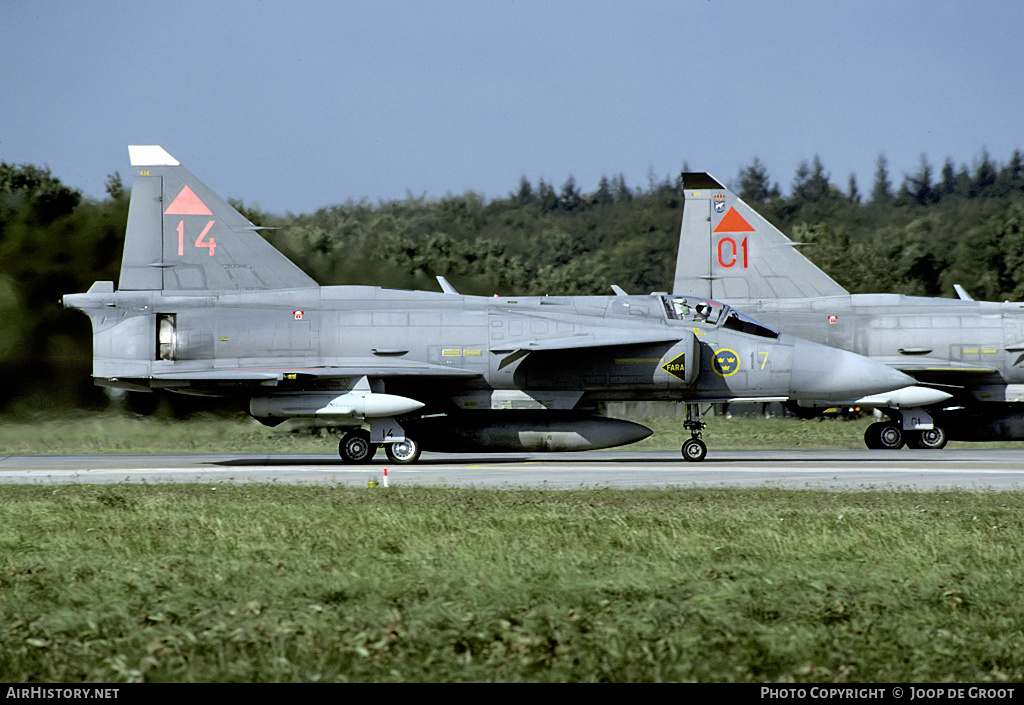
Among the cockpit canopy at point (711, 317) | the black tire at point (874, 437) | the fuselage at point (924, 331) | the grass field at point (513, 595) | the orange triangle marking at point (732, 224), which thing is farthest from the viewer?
the orange triangle marking at point (732, 224)

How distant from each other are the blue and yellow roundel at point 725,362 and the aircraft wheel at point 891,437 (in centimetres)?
652

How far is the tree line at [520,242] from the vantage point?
75.5 feet

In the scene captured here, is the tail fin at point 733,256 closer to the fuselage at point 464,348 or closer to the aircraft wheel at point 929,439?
the aircraft wheel at point 929,439

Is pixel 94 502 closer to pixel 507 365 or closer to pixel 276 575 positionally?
pixel 276 575

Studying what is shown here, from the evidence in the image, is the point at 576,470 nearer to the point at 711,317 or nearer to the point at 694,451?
the point at 694,451

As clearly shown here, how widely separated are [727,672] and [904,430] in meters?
20.1

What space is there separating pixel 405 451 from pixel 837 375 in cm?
815

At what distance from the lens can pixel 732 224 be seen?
26359 mm

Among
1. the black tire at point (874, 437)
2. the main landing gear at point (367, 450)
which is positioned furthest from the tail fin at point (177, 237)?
the black tire at point (874, 437)

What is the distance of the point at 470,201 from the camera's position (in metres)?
73.4

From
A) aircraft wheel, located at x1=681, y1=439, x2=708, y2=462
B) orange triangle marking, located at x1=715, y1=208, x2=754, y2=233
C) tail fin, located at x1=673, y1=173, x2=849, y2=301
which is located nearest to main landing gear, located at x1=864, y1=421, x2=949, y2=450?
tail fin, located at x1=673, y1=173, x2=849, y2=301

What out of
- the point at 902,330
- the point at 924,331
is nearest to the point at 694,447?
the point at 902,330

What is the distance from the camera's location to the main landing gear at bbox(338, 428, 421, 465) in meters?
19.8
